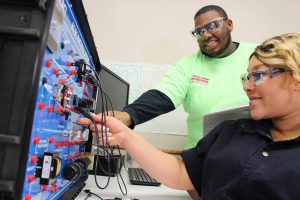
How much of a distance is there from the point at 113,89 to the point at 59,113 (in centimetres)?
96

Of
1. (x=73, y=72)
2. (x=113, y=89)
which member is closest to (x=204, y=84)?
(x=113, y=89)

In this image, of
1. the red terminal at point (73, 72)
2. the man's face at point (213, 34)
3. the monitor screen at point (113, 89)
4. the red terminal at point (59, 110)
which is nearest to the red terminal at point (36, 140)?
the red terminal at point (59, 110)

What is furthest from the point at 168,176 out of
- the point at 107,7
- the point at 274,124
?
the point at 107,7

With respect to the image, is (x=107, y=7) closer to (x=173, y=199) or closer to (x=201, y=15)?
(x=201, y=15)

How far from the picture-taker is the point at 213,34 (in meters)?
1.53

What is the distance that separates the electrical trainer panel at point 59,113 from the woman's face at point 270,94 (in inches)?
21.3

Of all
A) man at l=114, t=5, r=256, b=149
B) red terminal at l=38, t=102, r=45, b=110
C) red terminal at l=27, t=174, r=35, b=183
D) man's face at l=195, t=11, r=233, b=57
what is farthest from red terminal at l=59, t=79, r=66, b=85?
man's face at l=195, t=11, r=233, b=57

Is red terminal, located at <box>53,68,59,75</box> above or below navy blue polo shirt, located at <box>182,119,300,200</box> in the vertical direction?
above

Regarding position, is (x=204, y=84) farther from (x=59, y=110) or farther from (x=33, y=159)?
(x=33, y=159)

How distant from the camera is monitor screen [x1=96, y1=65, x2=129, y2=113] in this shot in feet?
4.81

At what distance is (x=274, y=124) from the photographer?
3.02 feet

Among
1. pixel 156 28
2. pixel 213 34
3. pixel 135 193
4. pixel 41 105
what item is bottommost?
pixel 135 193

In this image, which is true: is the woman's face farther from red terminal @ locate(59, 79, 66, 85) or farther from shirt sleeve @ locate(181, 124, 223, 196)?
red terminal @ locate(59, 79, 66, 85)

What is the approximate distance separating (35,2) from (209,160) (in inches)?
26.5
